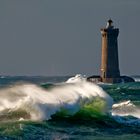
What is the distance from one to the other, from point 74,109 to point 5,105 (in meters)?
2.13

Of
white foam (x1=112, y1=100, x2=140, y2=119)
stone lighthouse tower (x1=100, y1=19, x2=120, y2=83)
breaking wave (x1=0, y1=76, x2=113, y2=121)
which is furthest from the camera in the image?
stone lighthouse tower (x1=100, y1=19, x2=120, y2=83)

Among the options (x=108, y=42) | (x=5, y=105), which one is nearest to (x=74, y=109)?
(x=5, y=105)

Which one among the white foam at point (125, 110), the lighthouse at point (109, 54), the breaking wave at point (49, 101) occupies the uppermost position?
the lighthouse at point (109, 54)

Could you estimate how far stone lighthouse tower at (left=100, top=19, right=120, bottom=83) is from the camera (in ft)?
238

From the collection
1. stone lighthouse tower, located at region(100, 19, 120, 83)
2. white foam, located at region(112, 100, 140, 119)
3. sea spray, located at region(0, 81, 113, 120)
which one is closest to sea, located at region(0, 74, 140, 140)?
sea spray, located at region(0, 81, 113, 120)

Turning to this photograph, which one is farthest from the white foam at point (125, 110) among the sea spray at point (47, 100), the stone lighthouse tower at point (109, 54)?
the stone lighthouse tower at point (109, 54)

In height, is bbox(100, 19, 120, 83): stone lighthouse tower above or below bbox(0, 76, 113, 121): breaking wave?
above

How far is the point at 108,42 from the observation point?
2854 inches

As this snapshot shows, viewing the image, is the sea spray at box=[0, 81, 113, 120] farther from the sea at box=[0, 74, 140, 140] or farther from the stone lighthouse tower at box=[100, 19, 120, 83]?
the stone lighthouse tower at box=[100, 19, 120, 83]

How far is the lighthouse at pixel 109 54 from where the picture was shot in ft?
238

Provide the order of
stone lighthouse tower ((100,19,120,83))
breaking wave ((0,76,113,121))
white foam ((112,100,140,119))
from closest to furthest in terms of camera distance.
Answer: breaking wave ((0,76,113,121))
white foam ((112,100,140,119))
stone lighthouse tower ((100,19,120,83))

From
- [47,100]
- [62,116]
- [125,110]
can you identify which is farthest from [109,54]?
[62,116]

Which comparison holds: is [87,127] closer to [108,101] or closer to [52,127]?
[52,127]

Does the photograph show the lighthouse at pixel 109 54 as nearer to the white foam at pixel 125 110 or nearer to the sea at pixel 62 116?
the white foam at pixel 125 110
